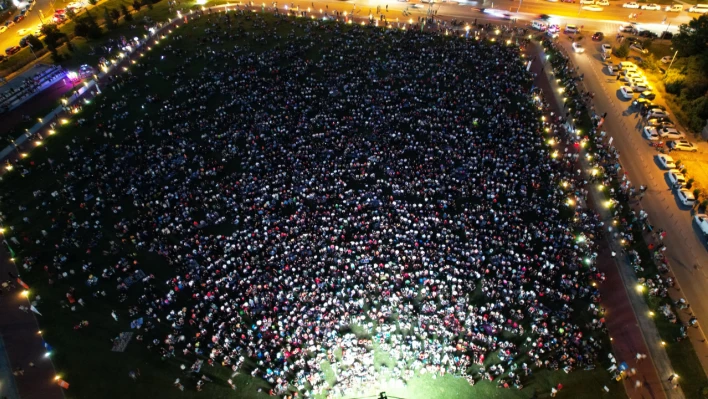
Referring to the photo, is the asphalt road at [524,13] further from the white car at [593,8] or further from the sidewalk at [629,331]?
the sidewalk at [629,331]

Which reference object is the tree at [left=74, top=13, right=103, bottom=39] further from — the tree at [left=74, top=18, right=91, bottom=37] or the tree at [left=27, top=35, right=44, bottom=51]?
the tree at [left=27, top=35, right=44, bottom=51]

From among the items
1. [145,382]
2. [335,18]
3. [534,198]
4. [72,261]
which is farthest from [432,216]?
[335,18]

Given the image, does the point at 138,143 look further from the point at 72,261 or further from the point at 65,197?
the point at 72,261

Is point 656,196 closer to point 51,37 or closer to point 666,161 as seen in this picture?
point 666,161

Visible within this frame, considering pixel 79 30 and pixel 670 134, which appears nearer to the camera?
pixel 670 134

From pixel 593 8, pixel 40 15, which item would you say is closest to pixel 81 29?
pixel 40 15

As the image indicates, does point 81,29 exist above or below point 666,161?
above

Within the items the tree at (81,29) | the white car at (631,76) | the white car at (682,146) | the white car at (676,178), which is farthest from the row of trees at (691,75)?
the tree at (81,29)

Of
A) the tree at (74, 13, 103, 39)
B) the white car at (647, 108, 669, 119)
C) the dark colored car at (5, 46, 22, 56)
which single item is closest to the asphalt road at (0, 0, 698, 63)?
the dark colored car at (5, 46, 22, 56)
